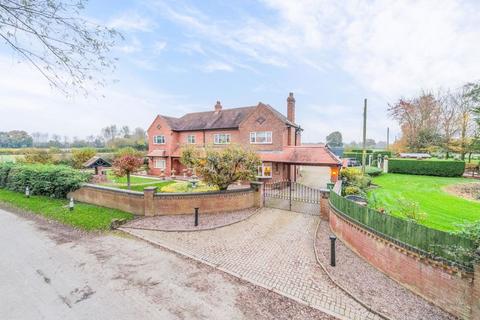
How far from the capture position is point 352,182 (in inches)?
730

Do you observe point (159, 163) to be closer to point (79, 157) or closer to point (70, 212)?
point (79, 157)

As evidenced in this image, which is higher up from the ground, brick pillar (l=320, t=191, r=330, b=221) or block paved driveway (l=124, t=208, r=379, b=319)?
brick pillar (l=320, t=191, r=330, b=221)

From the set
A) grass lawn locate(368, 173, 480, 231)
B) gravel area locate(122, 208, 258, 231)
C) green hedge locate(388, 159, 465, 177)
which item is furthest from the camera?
green hedge locate(388, 159, 465, 177)

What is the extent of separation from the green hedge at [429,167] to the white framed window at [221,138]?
24.6 m

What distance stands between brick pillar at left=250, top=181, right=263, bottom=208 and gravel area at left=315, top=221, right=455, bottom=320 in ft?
20.1

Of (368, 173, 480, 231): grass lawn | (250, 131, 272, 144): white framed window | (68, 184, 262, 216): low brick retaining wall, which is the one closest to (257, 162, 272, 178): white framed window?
(250, 131, 272, 144): white framed window

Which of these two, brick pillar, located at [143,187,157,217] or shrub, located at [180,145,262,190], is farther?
shrub, located at [180,145,262,190]

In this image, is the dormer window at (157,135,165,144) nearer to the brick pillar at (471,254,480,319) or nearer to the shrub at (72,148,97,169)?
the shrub at (72,148,97,169)

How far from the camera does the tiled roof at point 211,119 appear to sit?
25831mm

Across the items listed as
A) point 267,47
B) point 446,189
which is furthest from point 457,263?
point 446,189

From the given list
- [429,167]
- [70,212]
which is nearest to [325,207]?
[70,212]

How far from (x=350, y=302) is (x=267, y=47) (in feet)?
57.1

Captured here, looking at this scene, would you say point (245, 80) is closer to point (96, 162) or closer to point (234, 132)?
point (234, 132)

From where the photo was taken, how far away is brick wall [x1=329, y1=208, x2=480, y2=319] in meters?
4.99
